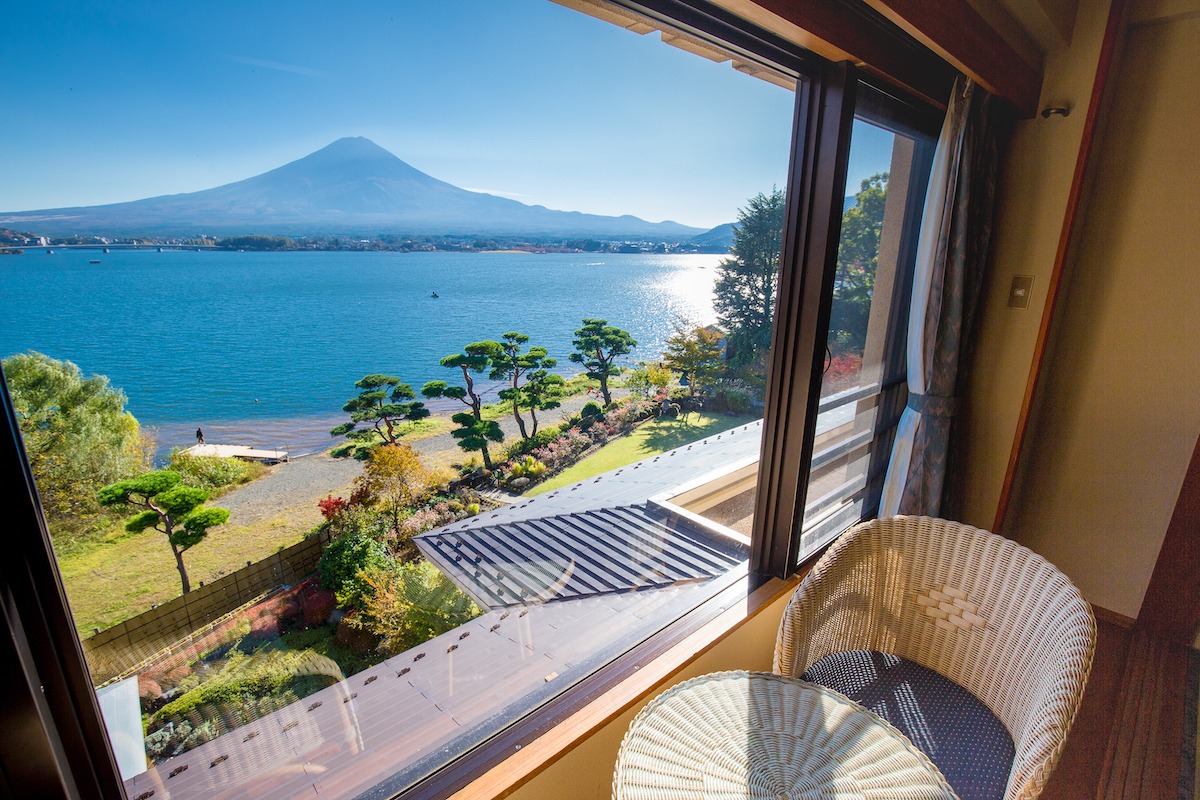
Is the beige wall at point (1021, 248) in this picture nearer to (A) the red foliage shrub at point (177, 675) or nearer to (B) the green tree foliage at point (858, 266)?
(B) the green tree foliage at point (858, 266)

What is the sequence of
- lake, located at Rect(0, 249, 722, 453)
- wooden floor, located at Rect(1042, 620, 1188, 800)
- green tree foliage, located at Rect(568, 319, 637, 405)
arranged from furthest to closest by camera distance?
green tree foliage, located at Rect(568, 319, 637, 405) → wooden floor, located at Rect(1042, 620, 1188, 800) → lake, located at Rect(0, 249, 722, 453)

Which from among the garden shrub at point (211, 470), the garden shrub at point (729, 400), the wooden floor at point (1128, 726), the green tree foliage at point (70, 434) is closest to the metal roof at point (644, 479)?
the garden shrub at point (729, 400)

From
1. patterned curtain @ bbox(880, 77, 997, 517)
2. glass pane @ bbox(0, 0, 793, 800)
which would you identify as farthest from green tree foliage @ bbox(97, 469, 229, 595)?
patterned curtain @ bbox(880, 77, 997, 517)

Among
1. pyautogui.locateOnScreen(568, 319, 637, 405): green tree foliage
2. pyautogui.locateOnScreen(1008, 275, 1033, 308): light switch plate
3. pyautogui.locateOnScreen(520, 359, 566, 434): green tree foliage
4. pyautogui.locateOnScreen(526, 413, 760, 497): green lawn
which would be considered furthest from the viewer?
pyautogui.locateOnScreen(526, 413, 760, 497): green lawn

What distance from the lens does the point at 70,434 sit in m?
0.83

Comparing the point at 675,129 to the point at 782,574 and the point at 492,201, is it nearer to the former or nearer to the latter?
the point at 492,201

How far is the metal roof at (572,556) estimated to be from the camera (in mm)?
1957

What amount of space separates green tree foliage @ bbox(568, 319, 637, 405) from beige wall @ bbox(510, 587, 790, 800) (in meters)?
1.50

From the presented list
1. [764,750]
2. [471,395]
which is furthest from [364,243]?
[764,750]

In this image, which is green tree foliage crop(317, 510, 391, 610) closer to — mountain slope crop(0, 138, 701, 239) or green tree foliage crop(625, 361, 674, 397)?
Result: mountain slope crop(0, 138, 701, 239)

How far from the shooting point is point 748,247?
2.94 meters

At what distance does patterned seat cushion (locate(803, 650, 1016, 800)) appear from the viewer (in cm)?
96

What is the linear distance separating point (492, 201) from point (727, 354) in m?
1.84

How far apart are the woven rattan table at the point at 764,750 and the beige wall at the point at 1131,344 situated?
1.78 metres
